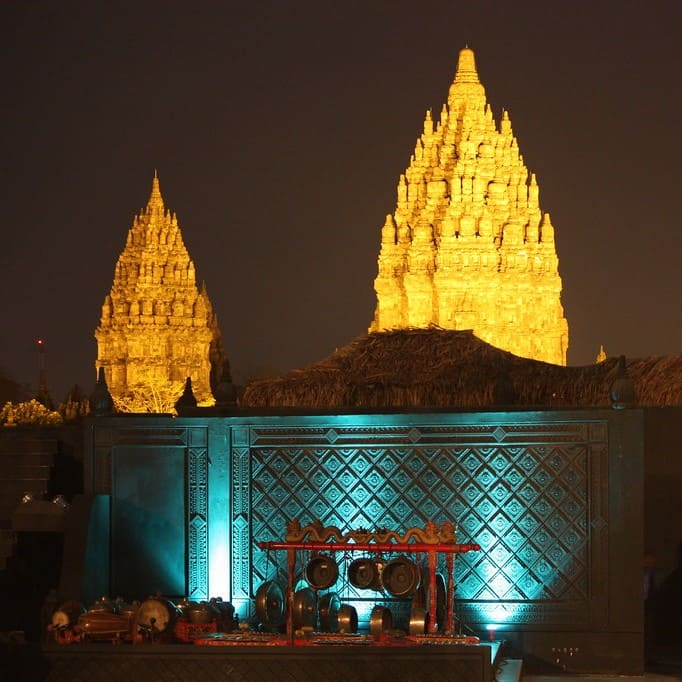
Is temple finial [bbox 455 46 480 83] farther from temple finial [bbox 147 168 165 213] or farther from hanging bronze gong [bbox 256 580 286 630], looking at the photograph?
hanging bronze gong [bbox 256 580 286 630]

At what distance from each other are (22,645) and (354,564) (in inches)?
75.9

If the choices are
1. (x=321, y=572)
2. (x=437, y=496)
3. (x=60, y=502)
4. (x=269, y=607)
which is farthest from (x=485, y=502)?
(x=60, y=502)

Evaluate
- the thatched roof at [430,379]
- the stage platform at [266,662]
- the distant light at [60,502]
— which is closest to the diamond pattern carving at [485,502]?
the stage platform at [266,662]

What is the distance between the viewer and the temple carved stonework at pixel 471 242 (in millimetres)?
55156

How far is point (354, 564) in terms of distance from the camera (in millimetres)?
12703

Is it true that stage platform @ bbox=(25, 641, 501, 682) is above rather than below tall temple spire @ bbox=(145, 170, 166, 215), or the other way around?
below

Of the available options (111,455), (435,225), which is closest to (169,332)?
Answer: (435,225)

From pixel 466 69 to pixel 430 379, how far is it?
42.6 metres

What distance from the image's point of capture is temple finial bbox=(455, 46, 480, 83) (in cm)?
5756

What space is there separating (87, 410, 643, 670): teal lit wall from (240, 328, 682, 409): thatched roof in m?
2.17

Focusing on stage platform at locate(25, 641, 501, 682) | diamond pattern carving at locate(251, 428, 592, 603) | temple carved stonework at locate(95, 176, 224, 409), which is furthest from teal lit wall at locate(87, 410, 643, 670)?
temple carved stonework at locate(95, 176, 224, 409)

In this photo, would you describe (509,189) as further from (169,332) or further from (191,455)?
(191,455)

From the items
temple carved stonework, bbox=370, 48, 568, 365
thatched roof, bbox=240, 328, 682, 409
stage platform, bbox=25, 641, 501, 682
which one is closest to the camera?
stage platform, bbox=25, 641, 501, 682

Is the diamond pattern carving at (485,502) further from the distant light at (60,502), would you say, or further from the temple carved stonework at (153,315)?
the temple carved stonework at (153,315)
